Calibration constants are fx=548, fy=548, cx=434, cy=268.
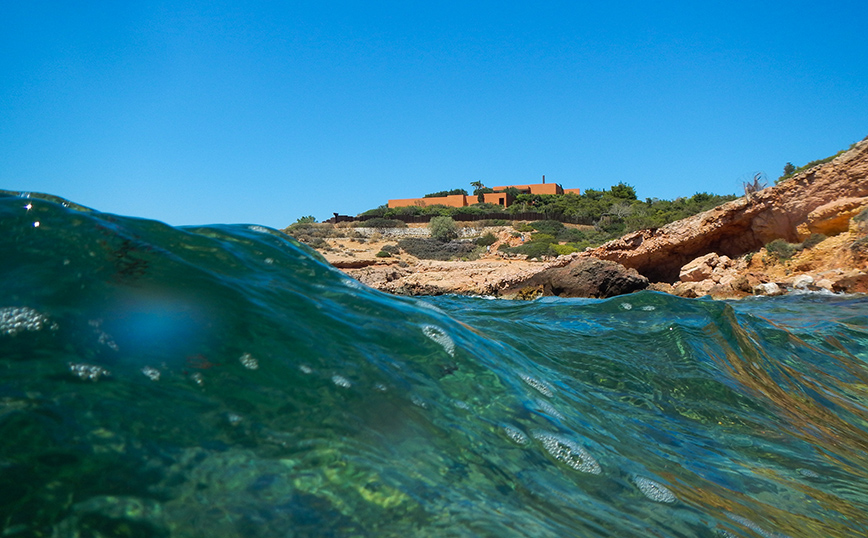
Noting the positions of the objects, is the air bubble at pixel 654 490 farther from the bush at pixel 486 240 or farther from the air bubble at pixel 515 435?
the bush at pixel 486 240

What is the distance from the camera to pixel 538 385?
2387mm

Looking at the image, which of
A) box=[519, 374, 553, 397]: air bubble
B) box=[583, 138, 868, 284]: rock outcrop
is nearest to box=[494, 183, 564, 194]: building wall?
box=[583, 138, 868, 284]: rock outcrop

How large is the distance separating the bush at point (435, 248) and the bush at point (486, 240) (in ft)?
1.73

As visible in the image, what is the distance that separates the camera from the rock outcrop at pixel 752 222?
1151 centimetres

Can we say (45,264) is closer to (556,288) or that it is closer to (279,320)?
(279,320)

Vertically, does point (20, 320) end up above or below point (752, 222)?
below

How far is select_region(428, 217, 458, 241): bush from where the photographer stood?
3542 centimetres

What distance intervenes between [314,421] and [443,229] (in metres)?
34.8

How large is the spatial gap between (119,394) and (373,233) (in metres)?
36.3

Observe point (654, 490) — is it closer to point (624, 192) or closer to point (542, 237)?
point (542, 237)

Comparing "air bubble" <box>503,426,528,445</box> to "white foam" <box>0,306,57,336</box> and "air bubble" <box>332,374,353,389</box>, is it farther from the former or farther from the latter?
"white foam" <box>0,306,57,336</box>

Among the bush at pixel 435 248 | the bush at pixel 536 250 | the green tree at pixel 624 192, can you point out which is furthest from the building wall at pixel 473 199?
the bush at pixel 536 250

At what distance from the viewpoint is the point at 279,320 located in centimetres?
186

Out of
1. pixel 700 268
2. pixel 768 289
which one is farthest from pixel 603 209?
pixel 768 289
